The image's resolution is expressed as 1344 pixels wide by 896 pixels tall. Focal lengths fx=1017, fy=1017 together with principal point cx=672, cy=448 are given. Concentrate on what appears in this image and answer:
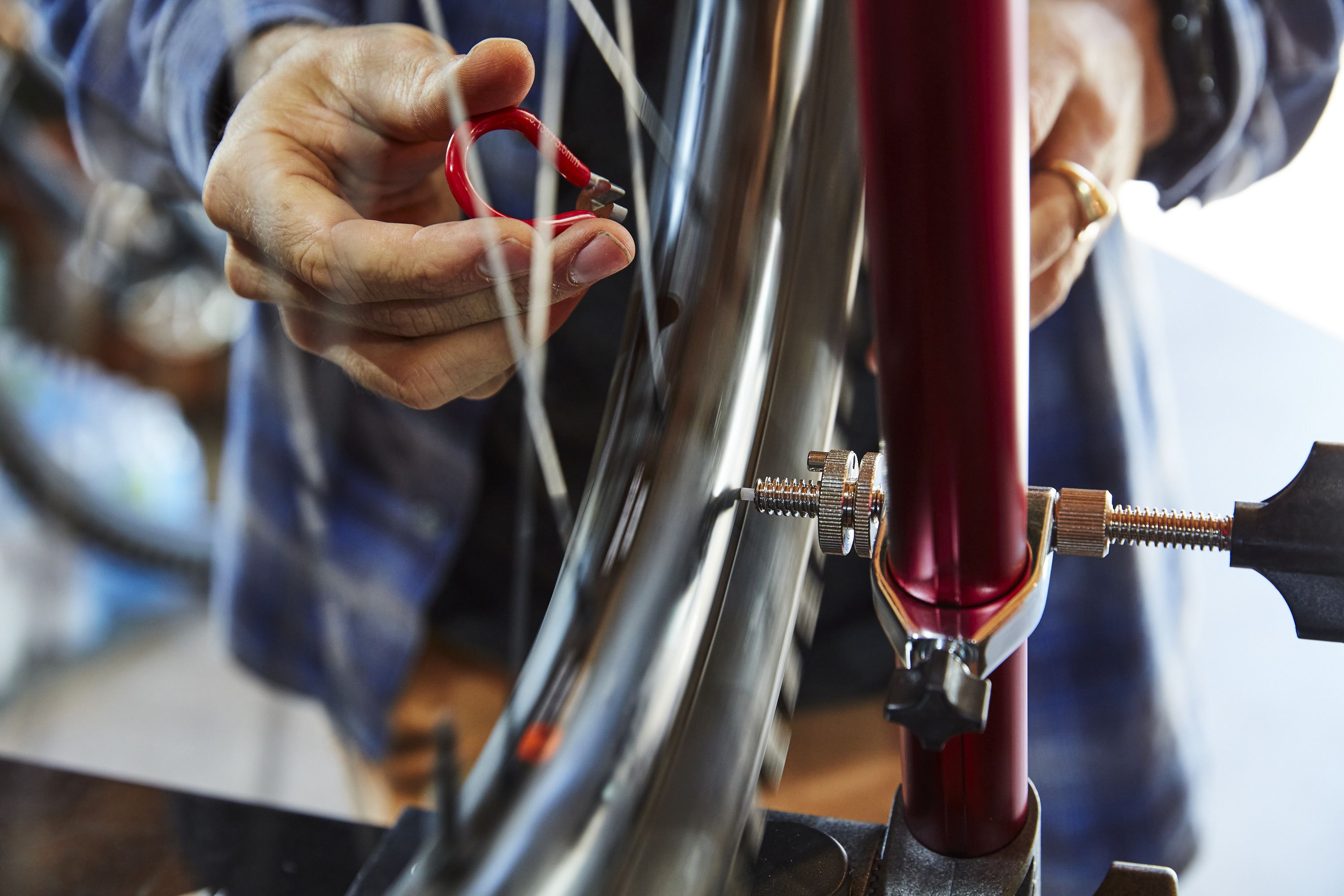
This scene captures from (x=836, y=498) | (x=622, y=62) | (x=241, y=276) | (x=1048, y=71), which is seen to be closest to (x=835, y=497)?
(x=836, y=498)

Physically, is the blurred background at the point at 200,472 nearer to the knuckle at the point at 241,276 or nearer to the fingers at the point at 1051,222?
the knuckle at the point at 241,276

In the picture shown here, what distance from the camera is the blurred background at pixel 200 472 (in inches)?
11.9

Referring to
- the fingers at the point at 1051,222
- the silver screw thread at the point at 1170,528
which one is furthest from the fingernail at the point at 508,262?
the fingers at the point at 1051,222

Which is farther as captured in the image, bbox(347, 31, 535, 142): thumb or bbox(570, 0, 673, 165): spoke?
bbox(570, 0, 673, 165): spoke

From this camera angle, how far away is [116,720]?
19.9 inches

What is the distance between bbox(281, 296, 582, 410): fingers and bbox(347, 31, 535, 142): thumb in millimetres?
34

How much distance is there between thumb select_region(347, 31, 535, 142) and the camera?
0.51ft

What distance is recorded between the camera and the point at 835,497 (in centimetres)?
17

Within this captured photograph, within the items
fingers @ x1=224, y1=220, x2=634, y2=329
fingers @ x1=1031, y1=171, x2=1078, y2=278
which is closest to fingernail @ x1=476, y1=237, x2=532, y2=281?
fingers @ x1=224, y1=220, x2=634, y2=329

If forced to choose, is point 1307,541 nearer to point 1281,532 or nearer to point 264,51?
point 1281,532

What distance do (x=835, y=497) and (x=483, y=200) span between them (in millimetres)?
78

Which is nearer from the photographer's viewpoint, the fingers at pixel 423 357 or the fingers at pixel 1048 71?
Result: the fingers at pixel 423 357

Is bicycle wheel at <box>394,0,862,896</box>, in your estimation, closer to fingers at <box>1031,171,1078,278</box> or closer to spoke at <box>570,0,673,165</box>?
spoke at <box>570,0,673,165</box>

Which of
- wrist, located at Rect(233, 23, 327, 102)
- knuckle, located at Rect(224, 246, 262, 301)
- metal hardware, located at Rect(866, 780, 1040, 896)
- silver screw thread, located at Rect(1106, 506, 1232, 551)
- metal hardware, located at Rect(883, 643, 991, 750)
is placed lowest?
metal hardware, located at Rect(866, 780, 1040, 896)
